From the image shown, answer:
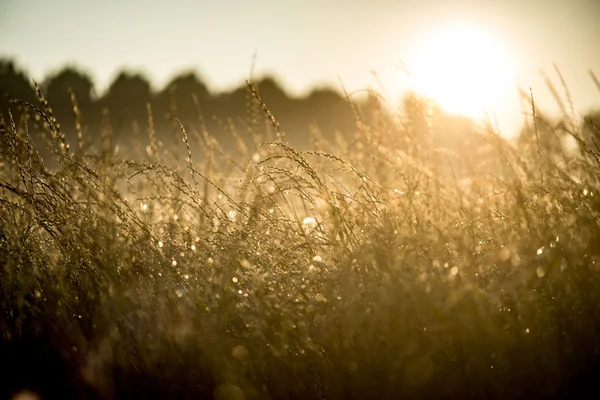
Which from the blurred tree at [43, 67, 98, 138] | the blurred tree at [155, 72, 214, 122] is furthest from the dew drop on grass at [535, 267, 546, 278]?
the blurred tree at [155, 72, 214, 122]

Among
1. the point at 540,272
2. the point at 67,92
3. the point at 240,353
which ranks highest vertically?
the point at 67,92

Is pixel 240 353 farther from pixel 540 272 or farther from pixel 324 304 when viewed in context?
pixel 540 272

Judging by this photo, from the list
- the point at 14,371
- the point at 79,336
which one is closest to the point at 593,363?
the point at 79,336

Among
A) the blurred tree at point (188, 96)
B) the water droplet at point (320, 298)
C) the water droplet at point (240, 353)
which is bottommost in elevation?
the water droplet at point (240, 353)

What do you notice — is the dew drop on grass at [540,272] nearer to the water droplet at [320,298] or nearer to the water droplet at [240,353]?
the water droplet at [320,298]

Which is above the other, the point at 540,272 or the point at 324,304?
the point at 324,304

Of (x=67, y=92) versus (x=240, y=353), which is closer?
(x=240, y=353)

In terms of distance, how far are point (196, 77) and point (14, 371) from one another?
1802 cm

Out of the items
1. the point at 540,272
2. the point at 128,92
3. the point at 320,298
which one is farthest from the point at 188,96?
the point at 540,272

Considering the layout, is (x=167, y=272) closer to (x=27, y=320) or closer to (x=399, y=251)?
(x=27, y=320)

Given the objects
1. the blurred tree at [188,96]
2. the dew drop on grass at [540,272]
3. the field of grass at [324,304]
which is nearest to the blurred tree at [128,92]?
the blurred tree at [188,96]

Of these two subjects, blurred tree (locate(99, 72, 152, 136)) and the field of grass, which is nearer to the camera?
the field of grass

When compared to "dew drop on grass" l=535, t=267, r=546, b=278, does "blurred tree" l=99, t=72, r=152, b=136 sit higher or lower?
higher

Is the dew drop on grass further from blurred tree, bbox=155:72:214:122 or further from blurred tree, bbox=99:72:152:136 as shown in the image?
blurred tree, bbox=99:72:152:136
